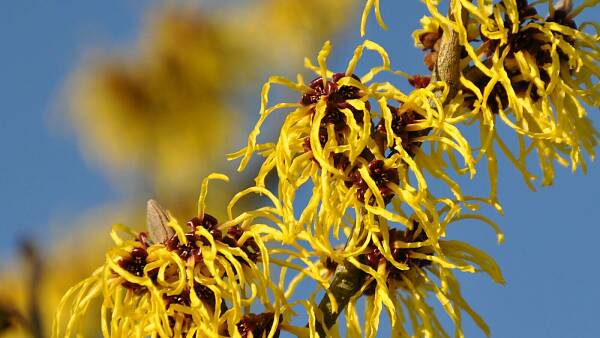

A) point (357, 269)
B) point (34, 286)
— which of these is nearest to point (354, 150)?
point (357, 269)

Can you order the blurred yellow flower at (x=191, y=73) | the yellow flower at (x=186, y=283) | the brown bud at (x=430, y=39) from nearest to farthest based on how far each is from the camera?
the yellow flower at (x=186, y=283)
the brown bud at (x=430, y=39)
the blurred yellow flower at (x=191, y=73)

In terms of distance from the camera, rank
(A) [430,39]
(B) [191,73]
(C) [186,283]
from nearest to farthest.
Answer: (C) [186,283]
(A) [430,39]
(B) [191,73]

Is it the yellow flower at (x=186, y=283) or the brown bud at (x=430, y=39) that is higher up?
the brown bud at (x=430, y=39)

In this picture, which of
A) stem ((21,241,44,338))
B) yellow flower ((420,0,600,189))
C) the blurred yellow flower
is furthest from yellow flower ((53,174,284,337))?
the blurred yellow flower

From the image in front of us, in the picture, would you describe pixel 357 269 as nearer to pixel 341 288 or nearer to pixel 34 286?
pixel 341 288

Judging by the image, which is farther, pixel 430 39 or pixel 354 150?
pixel 430 39

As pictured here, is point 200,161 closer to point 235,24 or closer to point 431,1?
point 235,24

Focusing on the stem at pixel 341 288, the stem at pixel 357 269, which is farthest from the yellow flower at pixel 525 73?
the stem at pixel 341 288

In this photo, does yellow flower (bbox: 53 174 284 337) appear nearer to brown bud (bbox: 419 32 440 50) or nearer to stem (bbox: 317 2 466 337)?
stem (bbox: 317 2 466 337)

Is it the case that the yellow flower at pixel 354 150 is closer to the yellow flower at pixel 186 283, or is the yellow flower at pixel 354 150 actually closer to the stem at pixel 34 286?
the yellow flower at pixel 186 283
